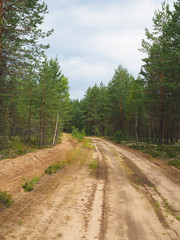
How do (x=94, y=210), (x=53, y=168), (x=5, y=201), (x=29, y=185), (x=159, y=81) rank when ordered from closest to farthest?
(x=94, y=210) → (x=5, y=201) → (x=29, y=185) → (x=53, y=168) → (x=159, y=81)

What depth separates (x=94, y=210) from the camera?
5328 millimetres

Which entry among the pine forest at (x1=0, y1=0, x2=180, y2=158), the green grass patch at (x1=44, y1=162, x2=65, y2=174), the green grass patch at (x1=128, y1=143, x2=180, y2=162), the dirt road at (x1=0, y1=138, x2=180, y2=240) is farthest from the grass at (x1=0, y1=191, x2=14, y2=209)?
the green grass patch at (x1=128, y1=143, x2=180, y2=162)

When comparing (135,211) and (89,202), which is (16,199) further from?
(135,211)

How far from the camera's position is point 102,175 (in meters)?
9.73

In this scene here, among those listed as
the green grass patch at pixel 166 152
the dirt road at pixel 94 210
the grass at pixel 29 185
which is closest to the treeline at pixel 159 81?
the green grass patch at pixel 166 152

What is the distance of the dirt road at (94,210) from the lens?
4.12 metres

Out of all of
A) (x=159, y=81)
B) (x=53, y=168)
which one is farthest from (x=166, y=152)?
(x=53, y=168)

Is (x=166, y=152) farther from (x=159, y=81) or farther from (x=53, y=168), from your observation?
(x=53, y=168)

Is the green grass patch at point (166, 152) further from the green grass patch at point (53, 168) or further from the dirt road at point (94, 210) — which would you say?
the green grass patch at point (53, 168)

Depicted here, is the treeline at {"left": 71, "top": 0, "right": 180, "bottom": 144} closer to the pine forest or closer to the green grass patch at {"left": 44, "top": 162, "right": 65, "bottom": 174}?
the pine forest

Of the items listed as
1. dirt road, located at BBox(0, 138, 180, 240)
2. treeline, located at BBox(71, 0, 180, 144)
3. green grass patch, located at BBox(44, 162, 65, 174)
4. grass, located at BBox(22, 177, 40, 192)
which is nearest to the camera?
dirt road, located at BBox(0, 138, 180, 240)

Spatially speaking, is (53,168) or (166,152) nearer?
(53,168)

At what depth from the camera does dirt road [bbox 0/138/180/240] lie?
412 centimetres

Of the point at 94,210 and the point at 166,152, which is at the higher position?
the point at 166,152
